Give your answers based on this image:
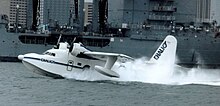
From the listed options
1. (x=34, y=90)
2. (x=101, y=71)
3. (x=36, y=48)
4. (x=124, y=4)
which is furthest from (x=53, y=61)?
(x=124, y=4)

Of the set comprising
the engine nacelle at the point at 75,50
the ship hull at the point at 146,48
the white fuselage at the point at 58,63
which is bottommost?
the ship hull at the point at 146,48

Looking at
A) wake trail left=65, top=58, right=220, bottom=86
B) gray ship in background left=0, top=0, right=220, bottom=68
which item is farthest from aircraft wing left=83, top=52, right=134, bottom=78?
gray ship in background left=0, top=0, right=220, bottom=68

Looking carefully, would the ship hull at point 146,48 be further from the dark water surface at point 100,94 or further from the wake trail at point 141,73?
the dark water surface at point 100,94

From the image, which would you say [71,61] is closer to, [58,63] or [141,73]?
[58,63]

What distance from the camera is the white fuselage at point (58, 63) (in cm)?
5525

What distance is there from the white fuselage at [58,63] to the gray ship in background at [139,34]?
6697 centimetres

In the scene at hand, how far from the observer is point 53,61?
181 feet

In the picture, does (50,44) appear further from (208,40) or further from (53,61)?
(53,61)

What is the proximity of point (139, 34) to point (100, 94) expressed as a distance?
82046 millimetres

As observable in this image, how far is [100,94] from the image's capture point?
4506 centimetres

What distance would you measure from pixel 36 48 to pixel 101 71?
7203 cm

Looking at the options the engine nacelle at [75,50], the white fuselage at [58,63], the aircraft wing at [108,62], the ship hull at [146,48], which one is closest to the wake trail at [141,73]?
the white fuselage at [58,63]

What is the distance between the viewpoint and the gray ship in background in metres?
125

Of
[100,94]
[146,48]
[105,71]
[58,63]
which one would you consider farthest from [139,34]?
[100,94]
